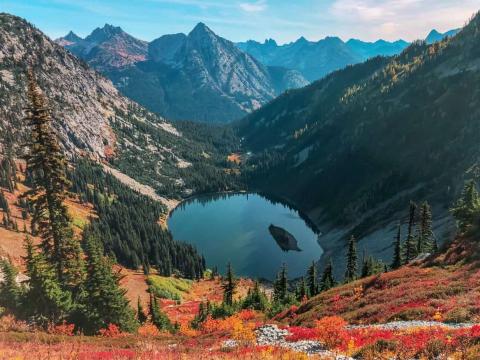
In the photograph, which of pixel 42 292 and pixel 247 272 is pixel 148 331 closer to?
pixel 42 292

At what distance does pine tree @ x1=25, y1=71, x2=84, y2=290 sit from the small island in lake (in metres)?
139

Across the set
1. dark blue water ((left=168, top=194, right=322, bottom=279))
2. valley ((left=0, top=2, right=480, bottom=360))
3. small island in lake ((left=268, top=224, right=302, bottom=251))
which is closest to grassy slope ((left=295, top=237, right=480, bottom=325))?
valley ((left=0, top=2, right=480, bottom=360))

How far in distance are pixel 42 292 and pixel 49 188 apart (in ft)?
36.7

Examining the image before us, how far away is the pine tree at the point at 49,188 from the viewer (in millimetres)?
31562

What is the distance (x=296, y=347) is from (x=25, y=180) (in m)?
171

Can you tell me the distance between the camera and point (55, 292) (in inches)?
1433

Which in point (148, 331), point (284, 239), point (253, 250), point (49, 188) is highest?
point (284, 239)

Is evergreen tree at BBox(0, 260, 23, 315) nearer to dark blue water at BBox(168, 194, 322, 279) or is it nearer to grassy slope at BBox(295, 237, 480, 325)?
grassy slope at BBox(295, 237, 480, 325)

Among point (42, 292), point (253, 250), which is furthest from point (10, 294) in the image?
point (253, 250)

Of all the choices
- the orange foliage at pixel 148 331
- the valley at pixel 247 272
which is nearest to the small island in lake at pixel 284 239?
the valley at pixel 247 272

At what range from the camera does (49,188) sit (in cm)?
3391

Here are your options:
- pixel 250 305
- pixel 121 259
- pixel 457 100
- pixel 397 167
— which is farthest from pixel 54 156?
pixel 457 100

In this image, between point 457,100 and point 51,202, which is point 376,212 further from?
point 51,202

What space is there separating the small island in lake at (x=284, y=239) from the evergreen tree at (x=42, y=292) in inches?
5512
